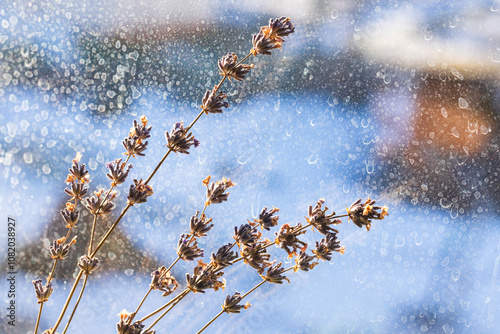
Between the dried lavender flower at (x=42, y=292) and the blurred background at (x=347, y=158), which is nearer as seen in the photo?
the dried lavender flower at (x=42, y=292)

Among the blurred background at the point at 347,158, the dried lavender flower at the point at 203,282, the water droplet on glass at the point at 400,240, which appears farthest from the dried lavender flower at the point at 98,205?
the water droplet on glass at the point at 400,240

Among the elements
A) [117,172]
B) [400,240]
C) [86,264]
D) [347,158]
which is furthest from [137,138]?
[400,240]

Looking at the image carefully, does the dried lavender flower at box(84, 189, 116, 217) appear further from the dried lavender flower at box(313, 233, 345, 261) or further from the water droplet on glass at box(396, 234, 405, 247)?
the water droplet on glass at box(396, 234, 405, 247)

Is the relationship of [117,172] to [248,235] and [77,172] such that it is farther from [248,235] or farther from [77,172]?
[248,235]

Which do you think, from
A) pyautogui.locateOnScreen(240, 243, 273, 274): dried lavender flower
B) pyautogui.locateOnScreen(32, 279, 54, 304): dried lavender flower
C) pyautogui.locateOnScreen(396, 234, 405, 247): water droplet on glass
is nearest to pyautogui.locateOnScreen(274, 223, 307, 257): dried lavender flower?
pyautogui.locateOnScreen(240, 243, 273, 274): dried lavender flower

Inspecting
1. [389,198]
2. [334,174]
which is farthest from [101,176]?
[389,198]

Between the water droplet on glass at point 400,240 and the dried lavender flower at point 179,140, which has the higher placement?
the water droplet on glass at point 400,240

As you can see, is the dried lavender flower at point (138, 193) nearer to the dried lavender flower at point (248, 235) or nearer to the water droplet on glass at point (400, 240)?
the dried lavender flower at point (248, 235)

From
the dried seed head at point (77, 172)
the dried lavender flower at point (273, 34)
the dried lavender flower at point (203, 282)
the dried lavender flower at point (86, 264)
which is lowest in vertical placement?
the dried lavender flower at point (203, 282)
